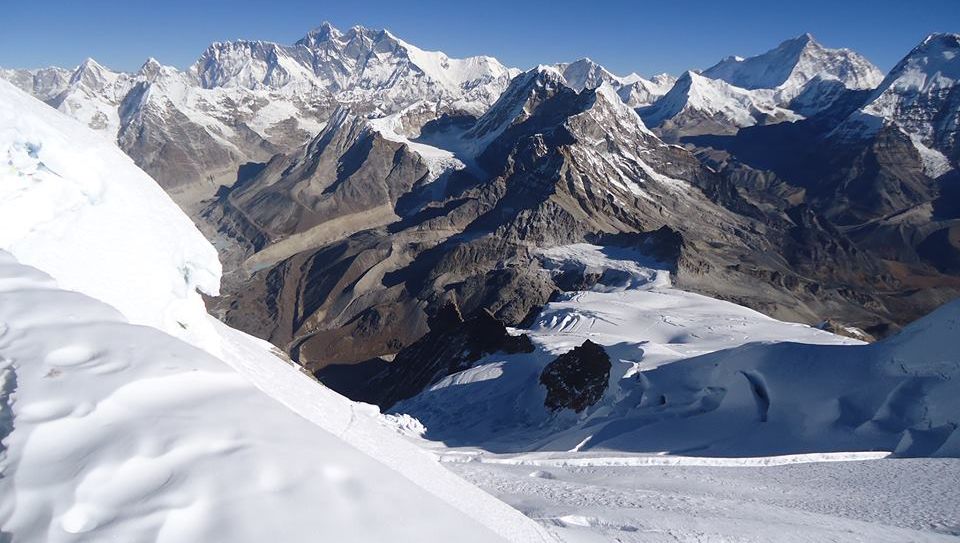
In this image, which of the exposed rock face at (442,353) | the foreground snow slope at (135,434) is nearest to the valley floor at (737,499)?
the foreground snow slope at (135,434)

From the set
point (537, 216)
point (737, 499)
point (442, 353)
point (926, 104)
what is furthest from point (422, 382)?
point (926, 104)

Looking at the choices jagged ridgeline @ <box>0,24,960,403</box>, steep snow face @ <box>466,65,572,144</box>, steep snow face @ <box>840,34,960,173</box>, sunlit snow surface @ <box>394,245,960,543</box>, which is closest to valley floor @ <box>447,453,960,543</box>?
sunlit snow surface @ <box>394,245,960,543</box>

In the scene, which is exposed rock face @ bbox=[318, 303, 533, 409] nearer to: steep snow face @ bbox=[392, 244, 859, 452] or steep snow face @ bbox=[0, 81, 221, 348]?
steep snow face @ bbox=[392, 244, 859, 452]

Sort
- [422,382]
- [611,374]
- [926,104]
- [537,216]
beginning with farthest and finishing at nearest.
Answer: [926,104] < [537,216] < [422,382] < [611,374]

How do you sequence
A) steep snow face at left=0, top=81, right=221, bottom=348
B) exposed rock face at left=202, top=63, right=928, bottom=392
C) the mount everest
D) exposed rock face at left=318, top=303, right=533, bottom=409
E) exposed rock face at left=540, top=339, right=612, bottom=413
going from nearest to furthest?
the mount everest → steep snow face at left=0, top=81, right=221, bottom=348 → exposed rock face at left=540, top=339, right=612, bottom=413 → exposed rock face at left=318, top=303, right=533, bottom=409 → exposed rock face at left=202, top=63, right=928, bottom=392

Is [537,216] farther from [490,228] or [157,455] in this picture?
[157,455]

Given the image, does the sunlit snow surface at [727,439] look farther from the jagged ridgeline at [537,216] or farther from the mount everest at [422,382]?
the jagged ridgeline at [537,216]
